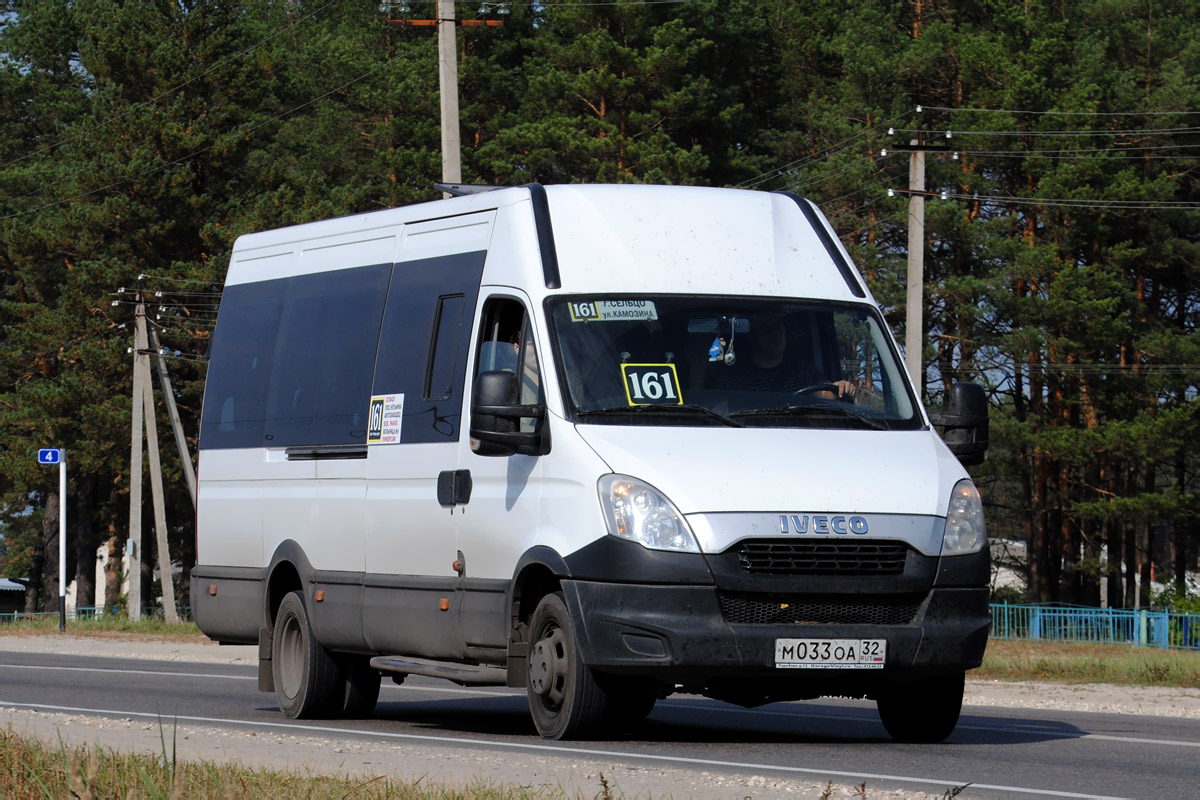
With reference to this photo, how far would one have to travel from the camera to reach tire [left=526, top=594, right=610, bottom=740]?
33.2 ft

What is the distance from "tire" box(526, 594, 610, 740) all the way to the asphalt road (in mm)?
120

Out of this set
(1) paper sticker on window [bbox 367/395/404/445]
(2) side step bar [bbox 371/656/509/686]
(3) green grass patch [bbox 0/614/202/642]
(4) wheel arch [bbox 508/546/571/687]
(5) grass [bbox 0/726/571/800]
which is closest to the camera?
(5) grass [bbox 0/726/571/800]

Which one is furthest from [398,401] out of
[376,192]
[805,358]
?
[376,192]

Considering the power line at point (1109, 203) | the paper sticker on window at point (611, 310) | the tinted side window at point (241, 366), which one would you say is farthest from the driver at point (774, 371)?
the power line at point (1109, 203)

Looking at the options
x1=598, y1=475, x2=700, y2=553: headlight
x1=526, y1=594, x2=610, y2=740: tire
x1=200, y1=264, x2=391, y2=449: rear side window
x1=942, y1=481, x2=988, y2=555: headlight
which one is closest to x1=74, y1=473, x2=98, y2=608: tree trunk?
x1=200, y1=264, x2=391, y2=449: rear side window

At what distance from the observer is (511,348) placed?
441 inches

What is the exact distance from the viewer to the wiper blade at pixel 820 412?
1050cm

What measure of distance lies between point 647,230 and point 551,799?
4.71 m

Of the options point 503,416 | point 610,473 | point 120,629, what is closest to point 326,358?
point 503,416

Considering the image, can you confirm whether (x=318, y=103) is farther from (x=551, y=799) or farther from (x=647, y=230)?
(x=551, y=799)

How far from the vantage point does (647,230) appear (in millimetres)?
11375

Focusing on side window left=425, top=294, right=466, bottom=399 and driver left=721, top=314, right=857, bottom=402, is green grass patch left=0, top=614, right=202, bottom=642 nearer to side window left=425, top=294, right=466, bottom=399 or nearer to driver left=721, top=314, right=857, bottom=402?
side window left=425, top=294, right=466, bottom=399

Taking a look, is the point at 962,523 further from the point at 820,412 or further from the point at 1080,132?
the point at 1080,132

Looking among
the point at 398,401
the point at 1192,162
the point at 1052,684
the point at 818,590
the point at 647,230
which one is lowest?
the point at 1052,684
